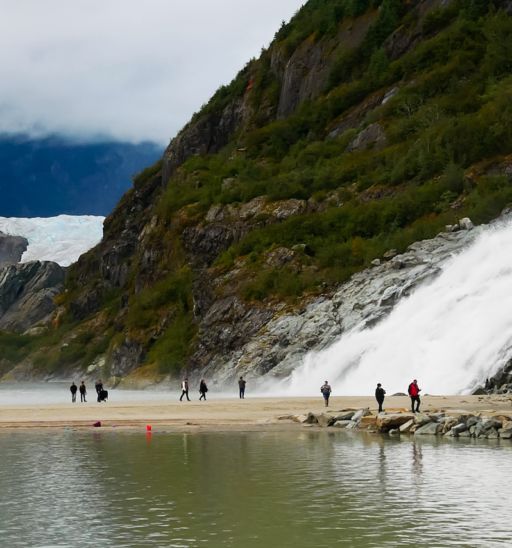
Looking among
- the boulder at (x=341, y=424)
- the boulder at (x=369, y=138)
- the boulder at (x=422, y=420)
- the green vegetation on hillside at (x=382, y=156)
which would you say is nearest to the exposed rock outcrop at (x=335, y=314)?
the green vegetation on hillside at (x=382, y=156)

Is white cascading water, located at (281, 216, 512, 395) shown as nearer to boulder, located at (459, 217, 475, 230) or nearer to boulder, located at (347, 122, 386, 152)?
boulder, located at (459, 217, 475, 230)

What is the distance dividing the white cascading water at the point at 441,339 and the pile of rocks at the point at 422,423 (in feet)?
46.1

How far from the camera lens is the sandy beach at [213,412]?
3622cm

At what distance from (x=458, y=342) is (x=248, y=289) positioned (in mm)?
27356

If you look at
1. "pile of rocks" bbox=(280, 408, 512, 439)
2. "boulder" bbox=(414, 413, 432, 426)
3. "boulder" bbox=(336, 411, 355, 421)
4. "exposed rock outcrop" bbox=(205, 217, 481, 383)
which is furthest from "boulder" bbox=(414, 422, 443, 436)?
"exposed rock outcrop" bbox=(205, 217, 481, 383)

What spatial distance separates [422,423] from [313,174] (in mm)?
62324

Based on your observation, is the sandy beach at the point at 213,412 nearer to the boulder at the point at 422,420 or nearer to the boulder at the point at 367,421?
the boulder at the point at 422,420

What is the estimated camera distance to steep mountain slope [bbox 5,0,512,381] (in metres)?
73.2

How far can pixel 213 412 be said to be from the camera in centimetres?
4197

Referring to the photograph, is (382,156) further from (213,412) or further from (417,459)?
(417,459)

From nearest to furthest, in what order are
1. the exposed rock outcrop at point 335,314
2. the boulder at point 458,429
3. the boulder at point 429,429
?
the boulder at point 458,429, the boulder at point 429,429, the exposed rock outcrop at point 335,314

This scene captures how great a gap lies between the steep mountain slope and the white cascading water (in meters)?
5.06

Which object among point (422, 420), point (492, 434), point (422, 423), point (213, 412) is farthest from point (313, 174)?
point (492, 434)

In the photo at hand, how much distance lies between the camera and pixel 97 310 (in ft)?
507
